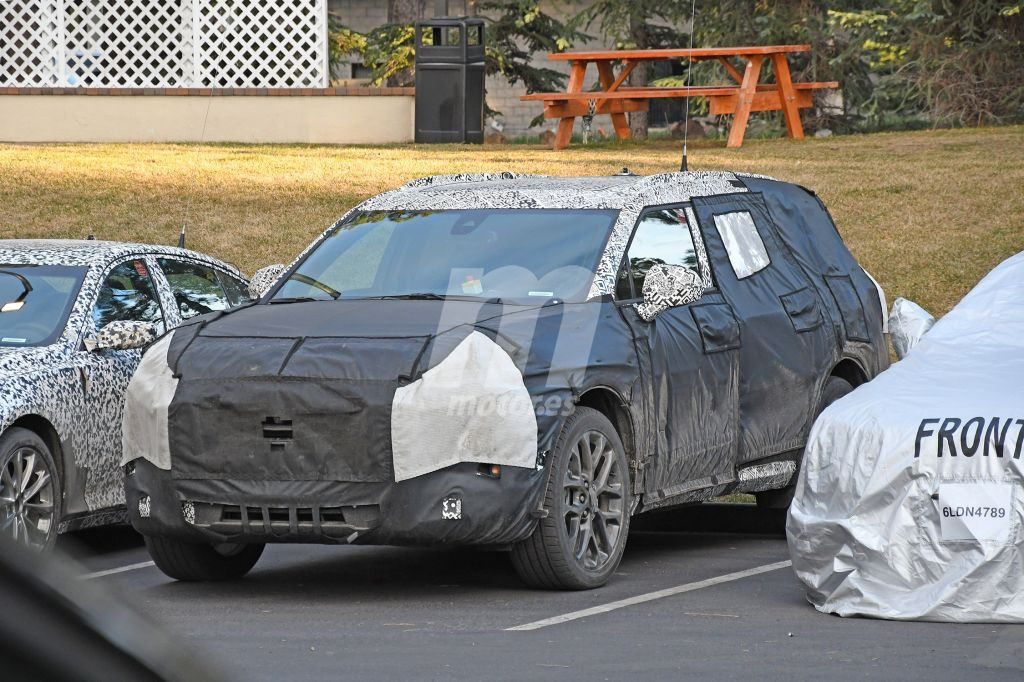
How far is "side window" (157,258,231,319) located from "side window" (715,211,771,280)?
2743mm

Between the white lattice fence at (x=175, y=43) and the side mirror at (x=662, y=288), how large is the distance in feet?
53.6

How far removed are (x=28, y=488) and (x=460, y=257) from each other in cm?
217

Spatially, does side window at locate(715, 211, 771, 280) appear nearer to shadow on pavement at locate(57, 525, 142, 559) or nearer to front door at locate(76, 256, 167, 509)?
front door at locate(76, 256, 167, 509)

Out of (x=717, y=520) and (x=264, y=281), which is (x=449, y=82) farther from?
(x=264, y=281)

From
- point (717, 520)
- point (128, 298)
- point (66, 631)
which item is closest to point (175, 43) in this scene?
point (128, 298)

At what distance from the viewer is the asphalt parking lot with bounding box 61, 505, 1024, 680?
530 centimetres

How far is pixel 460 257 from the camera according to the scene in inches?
297

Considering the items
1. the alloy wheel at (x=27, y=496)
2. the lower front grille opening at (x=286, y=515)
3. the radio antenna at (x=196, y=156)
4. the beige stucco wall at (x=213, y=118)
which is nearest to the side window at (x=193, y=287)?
the alloy wheel at (x=27, y=496)

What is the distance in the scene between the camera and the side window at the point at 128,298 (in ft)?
26.3

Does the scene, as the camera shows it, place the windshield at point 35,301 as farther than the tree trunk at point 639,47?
No

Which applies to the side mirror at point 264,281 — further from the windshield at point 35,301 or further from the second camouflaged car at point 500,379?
the windshield at point 35,301

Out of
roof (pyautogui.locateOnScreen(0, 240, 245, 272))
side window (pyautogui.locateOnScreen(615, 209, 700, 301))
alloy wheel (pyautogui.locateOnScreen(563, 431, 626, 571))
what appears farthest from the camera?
roof (pyautogui.locateOnScreen(0, 240, 245, 272))

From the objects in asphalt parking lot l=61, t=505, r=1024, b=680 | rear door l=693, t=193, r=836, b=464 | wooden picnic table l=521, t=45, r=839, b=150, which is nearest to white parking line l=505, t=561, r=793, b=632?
asphalt parking lot l=61, t=505, r=1024, b=680

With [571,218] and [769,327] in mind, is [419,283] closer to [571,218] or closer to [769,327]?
[571,218]
